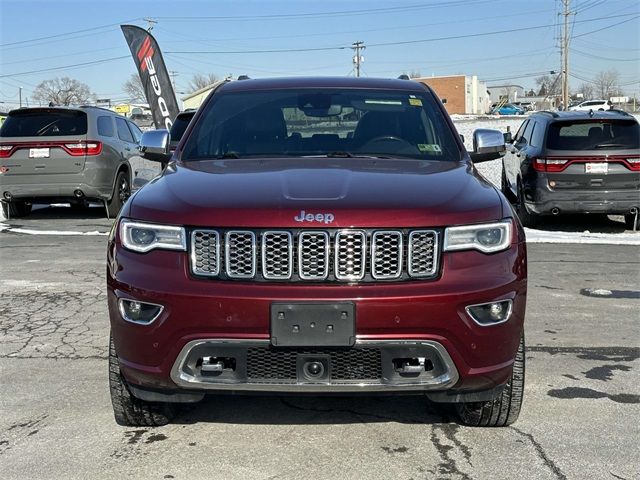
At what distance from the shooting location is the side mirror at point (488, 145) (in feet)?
16.1

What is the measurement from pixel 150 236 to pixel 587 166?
858 centimetres

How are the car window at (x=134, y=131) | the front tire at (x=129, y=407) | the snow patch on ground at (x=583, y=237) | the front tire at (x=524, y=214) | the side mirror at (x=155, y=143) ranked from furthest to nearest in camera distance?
1. the car window at (x=134, y=131)
2. the front tire at (x=524, y=214)
3. the snow patch on ground at (x=583, y=237)
4. the side mirror at (x=155, y=143)
5. the front tire at (x=129, y=407)

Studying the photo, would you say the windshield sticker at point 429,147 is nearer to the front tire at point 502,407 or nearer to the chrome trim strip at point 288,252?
the front tire at point 502,407

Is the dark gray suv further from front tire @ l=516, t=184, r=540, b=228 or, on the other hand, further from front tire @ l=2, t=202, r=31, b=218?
front tire @ l=516, t=184, r=540, b=228

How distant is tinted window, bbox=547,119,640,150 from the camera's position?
10.7m

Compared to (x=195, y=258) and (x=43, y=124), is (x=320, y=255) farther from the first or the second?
(x=43, y=124)

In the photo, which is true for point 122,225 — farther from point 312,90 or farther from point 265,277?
point 312,90

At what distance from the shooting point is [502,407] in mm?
3701

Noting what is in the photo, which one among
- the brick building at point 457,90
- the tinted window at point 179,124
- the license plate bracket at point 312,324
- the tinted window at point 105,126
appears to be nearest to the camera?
the license plate bracket at point 312,324

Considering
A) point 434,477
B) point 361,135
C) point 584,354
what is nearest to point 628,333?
point 584,354

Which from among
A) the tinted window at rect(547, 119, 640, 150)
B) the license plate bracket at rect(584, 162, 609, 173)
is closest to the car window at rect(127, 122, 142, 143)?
the tinted window at rect(547, 119, 640, 150)

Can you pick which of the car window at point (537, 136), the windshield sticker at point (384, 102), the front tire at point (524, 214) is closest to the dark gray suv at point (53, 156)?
the front tire at point (524, 214)

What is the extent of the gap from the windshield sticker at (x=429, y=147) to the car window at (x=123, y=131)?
9157 millimetres

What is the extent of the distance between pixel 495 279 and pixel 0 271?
21.0 ft
